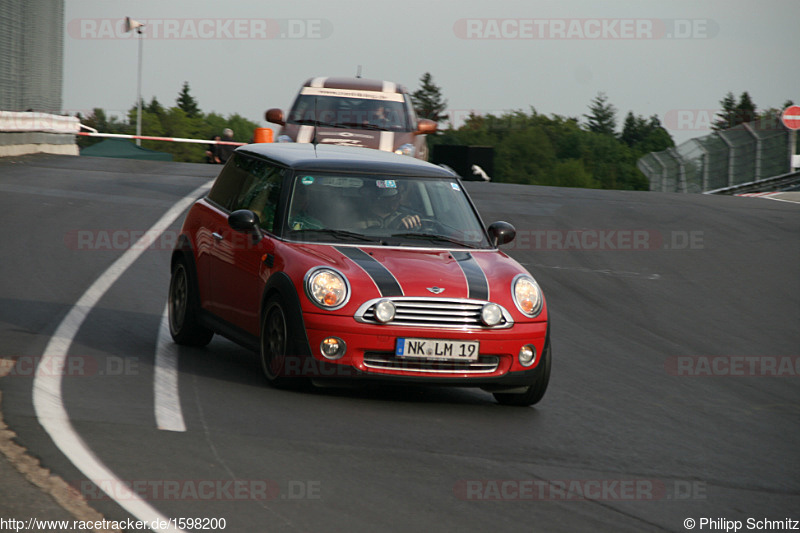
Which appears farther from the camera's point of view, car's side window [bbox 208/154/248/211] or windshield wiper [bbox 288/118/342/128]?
windshield wiper [bbox 288/118/342/128]

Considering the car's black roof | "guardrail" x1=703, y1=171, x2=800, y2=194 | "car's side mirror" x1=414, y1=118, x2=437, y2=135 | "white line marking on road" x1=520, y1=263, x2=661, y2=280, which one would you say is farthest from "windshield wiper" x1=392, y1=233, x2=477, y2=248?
"guardrail" x1=703, y1=171, x2=800, y2=194

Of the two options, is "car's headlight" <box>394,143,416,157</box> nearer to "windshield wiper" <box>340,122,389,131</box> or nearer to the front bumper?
"windshield wiper" <box>340,122,389,131</box>

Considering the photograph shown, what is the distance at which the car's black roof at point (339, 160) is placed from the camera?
8.82 metres

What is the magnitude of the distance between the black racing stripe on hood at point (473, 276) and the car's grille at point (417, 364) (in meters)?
0.41

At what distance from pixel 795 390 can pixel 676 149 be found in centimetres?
2677

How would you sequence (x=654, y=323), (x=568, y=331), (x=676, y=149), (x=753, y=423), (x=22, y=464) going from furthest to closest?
(x=676, y=149) < (x=654, y=323) < (x=568, y=331) < (x=753, y=423) < (x=22, y=464)

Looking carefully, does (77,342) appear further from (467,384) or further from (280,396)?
(467,384)

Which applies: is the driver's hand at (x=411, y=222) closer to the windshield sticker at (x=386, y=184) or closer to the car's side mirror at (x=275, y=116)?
the windshield sticker at (x=386, y=184)

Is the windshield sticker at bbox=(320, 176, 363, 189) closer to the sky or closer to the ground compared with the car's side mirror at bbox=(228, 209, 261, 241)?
closer to the sky

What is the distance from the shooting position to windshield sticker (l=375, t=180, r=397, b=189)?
880 centimetres

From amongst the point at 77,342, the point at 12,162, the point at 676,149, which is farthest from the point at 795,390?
the point at 676,149

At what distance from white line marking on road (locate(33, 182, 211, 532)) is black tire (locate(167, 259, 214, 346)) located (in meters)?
0.78

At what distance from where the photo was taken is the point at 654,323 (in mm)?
11719

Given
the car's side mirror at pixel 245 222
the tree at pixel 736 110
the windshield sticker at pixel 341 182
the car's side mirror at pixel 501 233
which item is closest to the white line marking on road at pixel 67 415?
the car's side mirror at pixel 245 222
